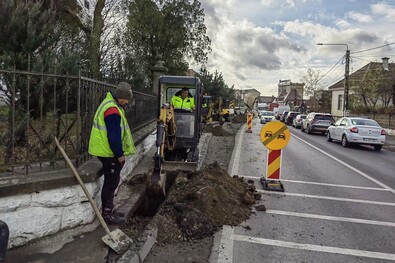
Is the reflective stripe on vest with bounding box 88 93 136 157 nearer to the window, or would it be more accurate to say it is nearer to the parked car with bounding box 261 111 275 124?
the parked car with bounding box 261 111 275 124

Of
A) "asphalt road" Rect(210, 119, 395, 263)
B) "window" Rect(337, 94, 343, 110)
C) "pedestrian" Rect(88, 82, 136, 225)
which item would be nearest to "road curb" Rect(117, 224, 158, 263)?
"pedestrian" Rect(88, 82, 136, 225)

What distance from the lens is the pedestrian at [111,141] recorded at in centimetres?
472

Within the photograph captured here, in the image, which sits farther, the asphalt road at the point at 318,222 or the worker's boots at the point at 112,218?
the worker's boots at the point at 112,218

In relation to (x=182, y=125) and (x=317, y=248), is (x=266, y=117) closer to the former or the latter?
(x=182, y=125)

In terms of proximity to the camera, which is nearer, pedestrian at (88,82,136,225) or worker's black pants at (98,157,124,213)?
pedestrian at (88,82,136,225)

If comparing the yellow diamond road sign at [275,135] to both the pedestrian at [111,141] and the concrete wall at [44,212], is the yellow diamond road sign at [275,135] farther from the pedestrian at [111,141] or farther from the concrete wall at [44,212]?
the concrete wall at [44,212]

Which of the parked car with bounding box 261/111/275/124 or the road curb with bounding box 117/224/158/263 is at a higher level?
the parked car with bounding box 261/111/275/124

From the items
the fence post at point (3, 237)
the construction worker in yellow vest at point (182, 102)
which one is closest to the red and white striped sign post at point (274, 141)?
the construction worker in yellow vest at point (182, 102)

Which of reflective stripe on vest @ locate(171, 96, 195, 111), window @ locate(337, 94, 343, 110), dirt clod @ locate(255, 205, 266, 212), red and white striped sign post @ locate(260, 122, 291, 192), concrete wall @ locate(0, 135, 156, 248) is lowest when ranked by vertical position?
dirt clod @ locate(255, 205, 266, 212)

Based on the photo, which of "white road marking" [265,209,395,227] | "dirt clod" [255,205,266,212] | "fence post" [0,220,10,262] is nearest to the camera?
"fence post" [0,220,10,262]

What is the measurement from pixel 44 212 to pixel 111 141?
1.17m

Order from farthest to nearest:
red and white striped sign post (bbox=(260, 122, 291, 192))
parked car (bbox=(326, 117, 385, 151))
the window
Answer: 1. the window
2. parked car (bbox=(326, 117, 385, 151))
3. red and white striped sign post (bbox=(260, 122, 291, 192))

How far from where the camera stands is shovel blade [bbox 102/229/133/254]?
13.6 ft

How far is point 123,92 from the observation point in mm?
4949
